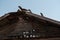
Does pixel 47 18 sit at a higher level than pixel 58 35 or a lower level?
higher

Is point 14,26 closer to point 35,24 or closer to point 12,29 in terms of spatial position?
point 12,29

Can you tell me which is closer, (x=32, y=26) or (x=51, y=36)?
(x=51, y=36)

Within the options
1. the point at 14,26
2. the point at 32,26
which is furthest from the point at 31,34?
the point at 14,26

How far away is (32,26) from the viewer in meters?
13.3

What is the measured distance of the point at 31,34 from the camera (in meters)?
12.8

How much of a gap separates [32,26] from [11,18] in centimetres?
173

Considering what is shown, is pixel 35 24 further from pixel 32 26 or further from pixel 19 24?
pixel 19 24

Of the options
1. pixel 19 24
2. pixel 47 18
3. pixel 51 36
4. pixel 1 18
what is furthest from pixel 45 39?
pixel 1 18

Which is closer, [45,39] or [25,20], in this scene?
[45,39]

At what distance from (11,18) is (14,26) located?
612 mm

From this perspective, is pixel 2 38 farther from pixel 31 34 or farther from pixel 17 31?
pixel 31 34

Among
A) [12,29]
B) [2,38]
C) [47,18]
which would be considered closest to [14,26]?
[12,29]

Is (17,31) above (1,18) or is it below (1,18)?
below

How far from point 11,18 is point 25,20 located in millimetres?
1056
